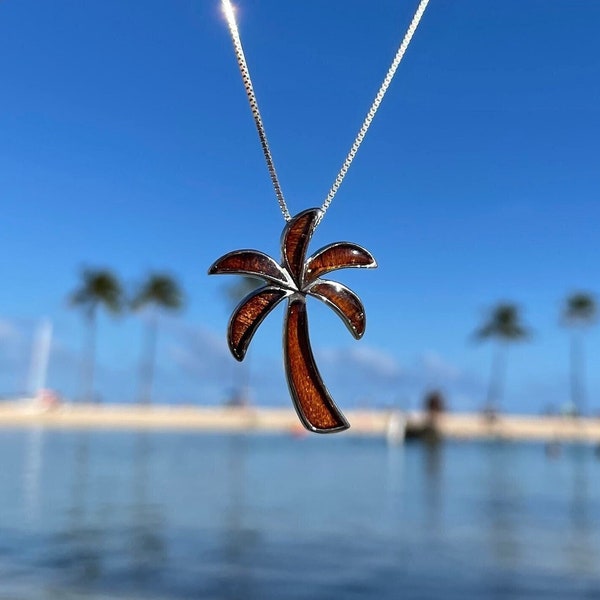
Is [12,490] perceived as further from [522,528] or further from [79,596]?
[522,528]

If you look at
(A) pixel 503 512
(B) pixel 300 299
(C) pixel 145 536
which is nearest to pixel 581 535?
(A) pixel 503 512

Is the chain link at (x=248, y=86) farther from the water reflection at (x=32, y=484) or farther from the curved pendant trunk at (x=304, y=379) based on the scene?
the water reflection at (x=32, y=484)

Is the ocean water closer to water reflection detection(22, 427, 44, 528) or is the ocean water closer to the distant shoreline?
water reflection detection(22, 427, 44, 528)

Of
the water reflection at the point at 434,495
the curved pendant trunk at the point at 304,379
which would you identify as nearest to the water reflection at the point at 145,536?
the water reflection at the point at 434,495

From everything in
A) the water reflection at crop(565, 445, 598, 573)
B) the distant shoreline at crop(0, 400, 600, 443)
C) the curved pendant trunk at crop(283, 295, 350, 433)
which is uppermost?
the distant shoreline at crop(0, 400, 600, 443)

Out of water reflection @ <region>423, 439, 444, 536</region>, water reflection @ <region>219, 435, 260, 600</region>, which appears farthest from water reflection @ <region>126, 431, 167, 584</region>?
water reflection @ <region>423, 439, 444, 536</region>

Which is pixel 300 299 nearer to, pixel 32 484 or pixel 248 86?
pixel 248 86

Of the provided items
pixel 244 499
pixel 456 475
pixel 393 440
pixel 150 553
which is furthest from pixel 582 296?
pixel 150 553
